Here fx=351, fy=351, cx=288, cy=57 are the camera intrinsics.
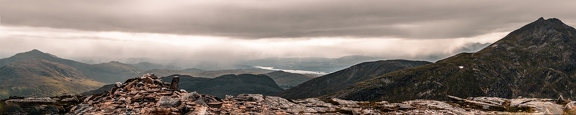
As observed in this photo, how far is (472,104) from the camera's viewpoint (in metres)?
90.6

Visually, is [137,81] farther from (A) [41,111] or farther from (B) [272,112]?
(B) [272,112]

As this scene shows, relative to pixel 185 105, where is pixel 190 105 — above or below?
below

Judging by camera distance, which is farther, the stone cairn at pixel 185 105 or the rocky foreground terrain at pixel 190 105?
the rocky foreground terrain at pixel 190 105

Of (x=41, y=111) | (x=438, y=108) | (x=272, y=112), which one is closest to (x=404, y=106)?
(x=438, y=108)

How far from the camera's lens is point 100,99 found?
6219cm

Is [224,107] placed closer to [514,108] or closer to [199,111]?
[199,111]

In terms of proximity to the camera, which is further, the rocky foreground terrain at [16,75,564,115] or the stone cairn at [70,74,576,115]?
the rocky foreground terrain at [16,75,564,115]

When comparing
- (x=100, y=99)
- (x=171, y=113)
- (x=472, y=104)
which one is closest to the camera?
(x=171, y=113)

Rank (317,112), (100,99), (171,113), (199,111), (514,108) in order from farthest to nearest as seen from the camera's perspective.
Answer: (514,108) < (317,112) < (100,99) < (199,111) < (171,113)

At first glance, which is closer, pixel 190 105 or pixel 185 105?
pixel 185 105

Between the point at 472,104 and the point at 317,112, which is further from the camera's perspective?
the point at 472,104

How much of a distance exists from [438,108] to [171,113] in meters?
59.2

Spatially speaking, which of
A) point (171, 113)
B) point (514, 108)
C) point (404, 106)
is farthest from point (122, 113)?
point (514, 108)

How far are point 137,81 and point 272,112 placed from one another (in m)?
31.7
